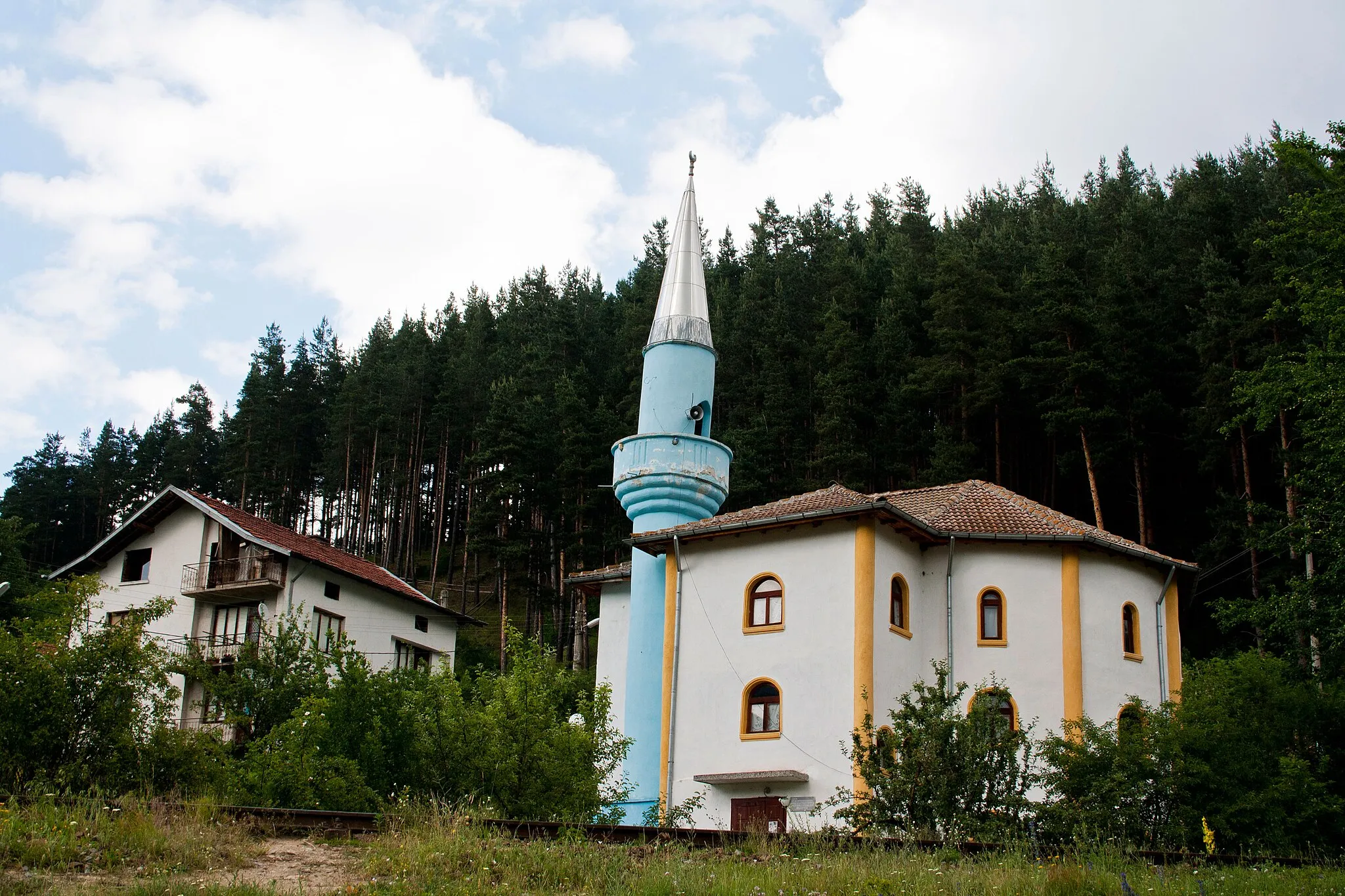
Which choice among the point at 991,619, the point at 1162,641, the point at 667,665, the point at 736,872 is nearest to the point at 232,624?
the point at 667,665

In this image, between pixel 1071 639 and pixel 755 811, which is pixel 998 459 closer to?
pixel 1071 639

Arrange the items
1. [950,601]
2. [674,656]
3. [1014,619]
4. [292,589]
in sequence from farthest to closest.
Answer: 1. [292,589]
2. [674,656]
3. [950,601]
4. [1014,619]

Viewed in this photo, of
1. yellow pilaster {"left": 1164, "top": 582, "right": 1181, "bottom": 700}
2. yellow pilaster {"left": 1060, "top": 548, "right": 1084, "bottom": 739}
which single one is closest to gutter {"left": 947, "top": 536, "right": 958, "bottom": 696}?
yellow pilaster {"left": 1060, "top": 548, "right": 1084, "bottom": 739}

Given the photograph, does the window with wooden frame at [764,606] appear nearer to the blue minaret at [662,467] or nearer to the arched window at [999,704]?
the blue minaret at [662,467]

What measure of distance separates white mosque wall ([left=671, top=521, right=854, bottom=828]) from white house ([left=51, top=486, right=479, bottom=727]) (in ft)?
44.6

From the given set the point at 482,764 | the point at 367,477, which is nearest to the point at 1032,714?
the point at 482,764

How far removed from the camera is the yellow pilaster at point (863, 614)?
75.5ft

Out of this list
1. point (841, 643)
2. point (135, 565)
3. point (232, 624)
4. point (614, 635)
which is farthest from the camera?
point (135, 565)

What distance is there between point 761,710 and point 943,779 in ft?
26.7

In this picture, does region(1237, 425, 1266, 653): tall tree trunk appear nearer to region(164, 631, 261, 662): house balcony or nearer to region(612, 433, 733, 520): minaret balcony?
region(612, 433, 733, 520): minaret balcony

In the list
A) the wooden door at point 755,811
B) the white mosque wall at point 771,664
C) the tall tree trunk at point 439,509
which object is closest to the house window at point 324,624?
the white mosque wall at point 771,664

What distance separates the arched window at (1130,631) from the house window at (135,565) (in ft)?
93.5

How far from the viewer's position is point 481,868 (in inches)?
419

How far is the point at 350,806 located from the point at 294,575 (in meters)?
20.1
